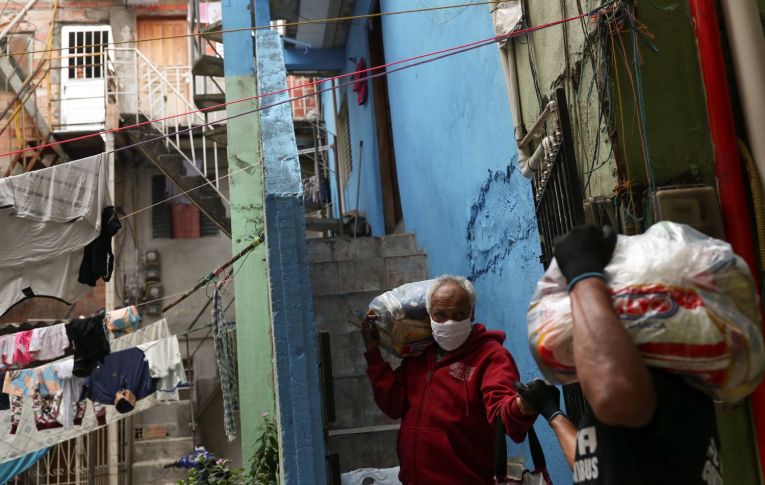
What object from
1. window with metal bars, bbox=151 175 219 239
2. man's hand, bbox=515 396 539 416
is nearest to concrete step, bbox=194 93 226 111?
window with metal bars, bbox=151 175 219 239

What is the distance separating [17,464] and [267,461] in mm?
6975

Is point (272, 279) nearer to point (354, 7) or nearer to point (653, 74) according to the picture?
point (653, 74)

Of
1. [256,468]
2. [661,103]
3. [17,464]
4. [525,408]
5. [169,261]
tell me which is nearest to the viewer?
[525,408]

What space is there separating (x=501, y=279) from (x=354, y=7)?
751cm

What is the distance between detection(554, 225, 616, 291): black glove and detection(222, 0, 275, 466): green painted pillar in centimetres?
513

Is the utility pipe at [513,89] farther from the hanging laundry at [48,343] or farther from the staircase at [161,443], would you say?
the staircase at [161,443]

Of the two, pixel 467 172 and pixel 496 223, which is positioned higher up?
pixel 467 172

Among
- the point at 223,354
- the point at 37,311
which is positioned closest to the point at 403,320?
the point at 223,354

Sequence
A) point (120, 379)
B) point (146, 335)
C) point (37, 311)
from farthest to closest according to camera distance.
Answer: point (37, 311) < point (146, 335) < point (120, 379)

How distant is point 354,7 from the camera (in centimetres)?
1175

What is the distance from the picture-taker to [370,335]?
4.11m

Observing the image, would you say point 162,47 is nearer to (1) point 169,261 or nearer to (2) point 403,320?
(1) point 169,261

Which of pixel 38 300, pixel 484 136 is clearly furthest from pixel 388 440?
pixel 38 300

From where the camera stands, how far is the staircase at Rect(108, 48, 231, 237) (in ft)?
39.9
